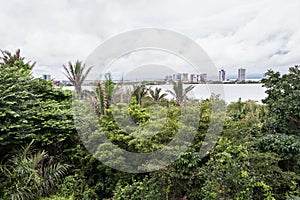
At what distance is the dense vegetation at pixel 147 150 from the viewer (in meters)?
2.55

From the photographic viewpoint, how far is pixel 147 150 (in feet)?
10.1

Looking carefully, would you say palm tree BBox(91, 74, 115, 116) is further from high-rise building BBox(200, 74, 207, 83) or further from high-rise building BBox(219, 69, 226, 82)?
high-rise building BBox(219, 69, 226, 82)

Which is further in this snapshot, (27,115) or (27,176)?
(27,115)

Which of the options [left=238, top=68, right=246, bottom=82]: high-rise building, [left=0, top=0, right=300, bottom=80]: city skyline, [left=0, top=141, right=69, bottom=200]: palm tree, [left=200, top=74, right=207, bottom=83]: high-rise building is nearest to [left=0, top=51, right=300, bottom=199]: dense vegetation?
[left=0, top=141, right=69, bottom=200]: palm tree

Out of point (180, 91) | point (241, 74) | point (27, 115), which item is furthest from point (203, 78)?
point (27, 115)

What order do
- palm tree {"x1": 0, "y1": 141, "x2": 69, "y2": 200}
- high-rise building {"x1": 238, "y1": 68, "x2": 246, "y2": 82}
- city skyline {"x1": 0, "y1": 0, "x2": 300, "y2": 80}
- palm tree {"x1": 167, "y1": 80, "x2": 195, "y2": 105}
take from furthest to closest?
palm tree {"x1": 167, "y1": 80, "x2": 195, "y2": 105} → high-rise building {"x1": 238, "y1": 68, "x2": 246, "y2": 82} → city skyline {"x1": 0, "y1": 0, "x2": 300, "y2": 80} → palm tree {"x1": 0, "y1": 141, "x2": 69, "y2": 200}

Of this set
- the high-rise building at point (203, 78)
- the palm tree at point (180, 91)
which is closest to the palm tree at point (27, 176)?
the high-rise building at point (203, 78)

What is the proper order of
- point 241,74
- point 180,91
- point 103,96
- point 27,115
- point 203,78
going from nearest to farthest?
1. point 203,78
2. point 27,115
3. point 103,96
4. point 241,74
5. point 180,91

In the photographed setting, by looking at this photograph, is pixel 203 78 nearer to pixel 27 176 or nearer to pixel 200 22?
pixel 200 22

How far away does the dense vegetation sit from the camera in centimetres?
255

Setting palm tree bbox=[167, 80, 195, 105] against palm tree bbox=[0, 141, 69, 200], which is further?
palm tree bbox=[167, 80, 195, 105]

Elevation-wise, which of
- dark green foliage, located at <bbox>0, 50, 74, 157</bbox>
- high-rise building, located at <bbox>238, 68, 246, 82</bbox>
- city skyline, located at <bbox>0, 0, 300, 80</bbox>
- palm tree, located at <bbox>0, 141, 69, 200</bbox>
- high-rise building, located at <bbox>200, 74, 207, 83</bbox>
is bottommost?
palm tree, located at <bbox>0, 141, 69, 200</bbox>

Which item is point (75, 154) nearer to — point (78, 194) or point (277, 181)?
point (78, 194)

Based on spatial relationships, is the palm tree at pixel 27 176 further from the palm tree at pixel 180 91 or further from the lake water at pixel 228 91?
the palm tree at pixel 180 91
